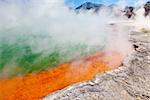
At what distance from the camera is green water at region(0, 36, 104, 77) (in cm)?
1303

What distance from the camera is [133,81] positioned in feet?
30.9

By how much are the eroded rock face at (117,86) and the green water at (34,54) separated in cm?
386

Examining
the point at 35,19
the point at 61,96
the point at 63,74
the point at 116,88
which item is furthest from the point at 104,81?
the point at 35,19

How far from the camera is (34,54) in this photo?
15.2m

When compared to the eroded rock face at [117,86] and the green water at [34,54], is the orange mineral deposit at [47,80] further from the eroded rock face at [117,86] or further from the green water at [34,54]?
the eroded rock face at [117,86]

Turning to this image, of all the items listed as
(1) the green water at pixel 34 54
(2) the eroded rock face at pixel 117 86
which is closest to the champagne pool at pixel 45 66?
(1) the green water at pixel 34 54

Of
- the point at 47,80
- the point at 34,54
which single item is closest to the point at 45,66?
the point at 47,80

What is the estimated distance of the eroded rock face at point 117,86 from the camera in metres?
8.66

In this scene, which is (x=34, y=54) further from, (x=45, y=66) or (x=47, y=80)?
(x=47, y=80)

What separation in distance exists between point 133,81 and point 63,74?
346cm

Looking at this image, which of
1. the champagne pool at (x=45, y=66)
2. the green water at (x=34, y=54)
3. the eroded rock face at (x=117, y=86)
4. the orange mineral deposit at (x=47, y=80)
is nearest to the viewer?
the eroded rock face at (x=117, y=86)

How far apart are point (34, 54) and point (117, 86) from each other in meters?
6.92

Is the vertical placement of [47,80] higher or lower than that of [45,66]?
lower

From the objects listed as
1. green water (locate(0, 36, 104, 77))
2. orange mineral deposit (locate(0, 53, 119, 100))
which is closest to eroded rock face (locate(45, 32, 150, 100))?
orange mineral deposit (locate(0, 53, 119, 100))
